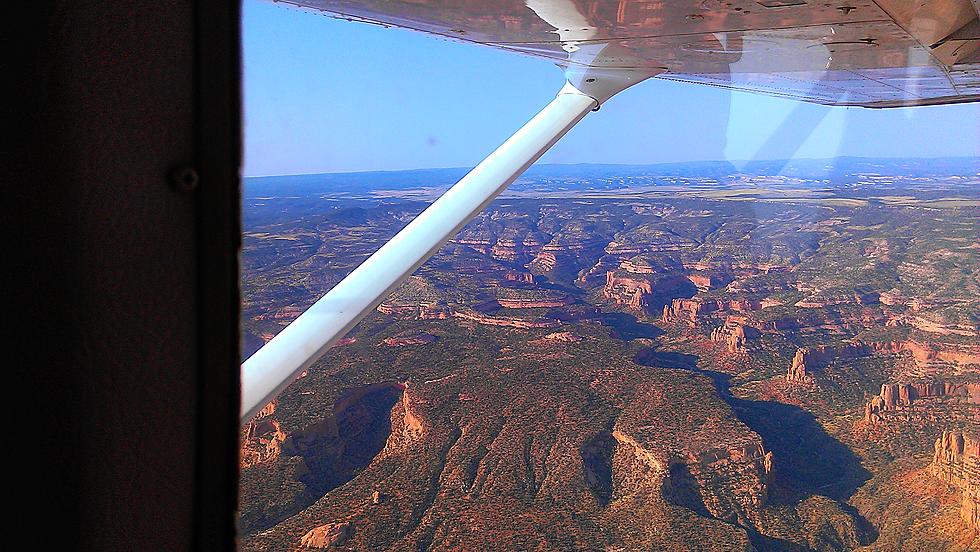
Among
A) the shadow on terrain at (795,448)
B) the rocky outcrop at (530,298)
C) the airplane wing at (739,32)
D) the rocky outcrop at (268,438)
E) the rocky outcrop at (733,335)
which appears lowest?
the shadow on terrain at (795,448)

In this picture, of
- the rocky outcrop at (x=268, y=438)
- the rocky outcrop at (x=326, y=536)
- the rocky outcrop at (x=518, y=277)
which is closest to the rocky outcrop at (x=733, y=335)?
the rocky outcrop at (x=518, y=277)

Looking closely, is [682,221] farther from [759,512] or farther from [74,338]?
[74,338]

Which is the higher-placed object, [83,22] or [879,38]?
[879,38]

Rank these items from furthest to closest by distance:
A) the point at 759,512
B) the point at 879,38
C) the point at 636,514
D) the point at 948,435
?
the point at 948,435
the point at 759,512
the point at 636,514
the point at 879,38

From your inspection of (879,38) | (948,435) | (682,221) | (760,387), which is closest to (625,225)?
(682,221)

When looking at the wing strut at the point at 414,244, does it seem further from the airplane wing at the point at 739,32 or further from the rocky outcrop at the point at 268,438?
the rocky outcrop at the point at 268,438

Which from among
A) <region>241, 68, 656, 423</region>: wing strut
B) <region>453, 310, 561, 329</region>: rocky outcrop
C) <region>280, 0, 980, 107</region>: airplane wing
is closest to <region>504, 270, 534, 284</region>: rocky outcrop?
<region>453, 310, 561, 329</region>: rocky outcrop
